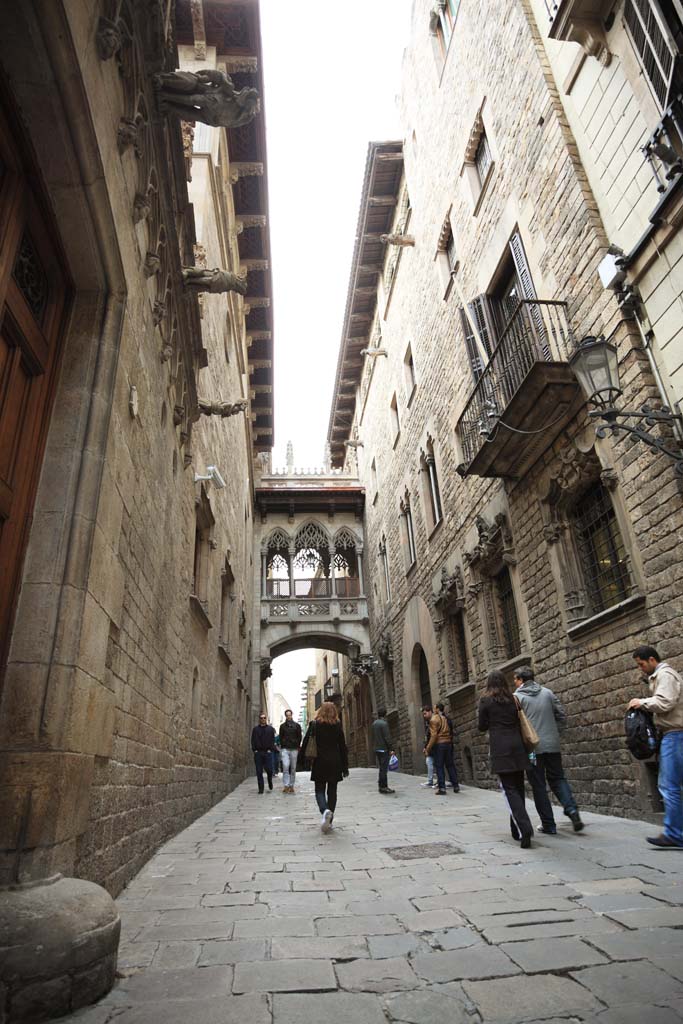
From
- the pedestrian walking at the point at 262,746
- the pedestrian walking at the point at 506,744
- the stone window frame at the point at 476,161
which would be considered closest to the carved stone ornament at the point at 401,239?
the stone window frame at the point at 476,161

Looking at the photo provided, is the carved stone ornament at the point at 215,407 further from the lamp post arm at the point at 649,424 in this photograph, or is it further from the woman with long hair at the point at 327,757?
the lamp post arm at the point at 649,424

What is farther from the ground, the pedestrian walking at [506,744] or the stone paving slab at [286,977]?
the pedestrian walking at [506,744]

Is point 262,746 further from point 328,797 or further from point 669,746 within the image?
point 669,746

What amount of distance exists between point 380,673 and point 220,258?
14.3m

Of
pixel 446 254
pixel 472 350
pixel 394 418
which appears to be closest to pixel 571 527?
pixel 472 350

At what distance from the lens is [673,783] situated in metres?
4.55

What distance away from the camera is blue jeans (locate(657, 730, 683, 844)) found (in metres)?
4.55

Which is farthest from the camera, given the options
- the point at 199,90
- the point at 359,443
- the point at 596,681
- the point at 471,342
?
the point at 359,443

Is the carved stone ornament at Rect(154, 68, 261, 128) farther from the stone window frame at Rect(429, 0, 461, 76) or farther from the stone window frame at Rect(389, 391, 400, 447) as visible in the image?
the stone window frame at Rect(389, 391, 400, 447)

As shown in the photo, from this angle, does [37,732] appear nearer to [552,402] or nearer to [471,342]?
[552,402]

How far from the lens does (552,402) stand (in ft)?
24.0

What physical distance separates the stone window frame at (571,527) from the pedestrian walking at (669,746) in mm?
1582

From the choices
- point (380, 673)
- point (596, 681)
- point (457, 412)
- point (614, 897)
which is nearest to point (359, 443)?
point (380, 673)

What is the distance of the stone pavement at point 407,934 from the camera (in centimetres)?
225
